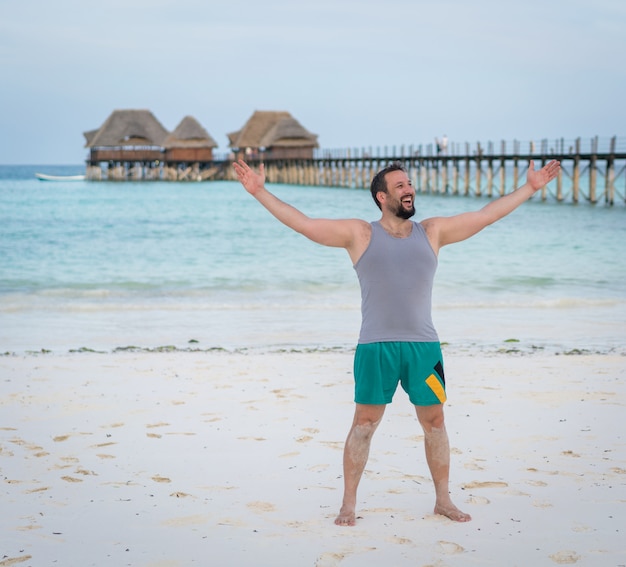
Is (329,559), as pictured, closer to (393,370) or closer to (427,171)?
(393,370)

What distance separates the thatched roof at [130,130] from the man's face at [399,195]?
7572cm

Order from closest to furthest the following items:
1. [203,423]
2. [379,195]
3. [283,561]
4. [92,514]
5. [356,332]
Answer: [283,561], [379,195], [92,514], [203,423], [356,332]

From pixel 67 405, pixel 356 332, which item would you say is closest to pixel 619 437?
pixel 67 405

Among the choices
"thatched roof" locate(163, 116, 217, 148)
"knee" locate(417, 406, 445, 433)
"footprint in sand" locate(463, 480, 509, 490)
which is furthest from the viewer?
"thatched roof" locate(163, 116, 217, 148)

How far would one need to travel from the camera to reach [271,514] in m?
3.82

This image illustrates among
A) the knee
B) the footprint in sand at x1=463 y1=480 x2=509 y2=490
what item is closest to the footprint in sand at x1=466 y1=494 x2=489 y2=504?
the footprint in sand at x1=463 y1=480 x2=509 y2=490

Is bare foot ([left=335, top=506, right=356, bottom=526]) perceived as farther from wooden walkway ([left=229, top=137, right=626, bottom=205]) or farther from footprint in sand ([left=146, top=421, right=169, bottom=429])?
wooden walkway ([left=229, top=137, right=626, bottom=205])

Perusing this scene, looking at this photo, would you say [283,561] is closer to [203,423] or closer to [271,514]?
[271,514]

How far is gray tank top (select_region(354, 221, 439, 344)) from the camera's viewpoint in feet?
11.4

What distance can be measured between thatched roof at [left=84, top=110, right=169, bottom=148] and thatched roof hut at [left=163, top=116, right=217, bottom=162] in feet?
3.99

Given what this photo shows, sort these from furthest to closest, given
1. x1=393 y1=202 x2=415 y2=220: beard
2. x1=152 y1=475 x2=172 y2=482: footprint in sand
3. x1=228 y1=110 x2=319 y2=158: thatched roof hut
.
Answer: x1=228 y1=110 x2=319 y2=158: thatched roof hut → x1=152 y1=475 x2=172 y2=482: footprint in sand → x1=393 y1=202 x2=415 y2=220: beard

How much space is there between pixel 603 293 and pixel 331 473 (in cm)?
1179

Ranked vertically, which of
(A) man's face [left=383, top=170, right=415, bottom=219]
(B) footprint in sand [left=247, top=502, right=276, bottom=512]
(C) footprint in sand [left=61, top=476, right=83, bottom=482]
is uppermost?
(A) man's face [left=383, top=170, right=415, bottom=219]

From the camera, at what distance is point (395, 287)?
3459 mm
